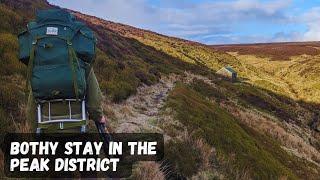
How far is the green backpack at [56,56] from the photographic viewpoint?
5461mm

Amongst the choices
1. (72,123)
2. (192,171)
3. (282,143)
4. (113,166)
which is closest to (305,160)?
(282,143)

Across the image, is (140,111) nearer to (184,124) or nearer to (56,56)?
(184,124)

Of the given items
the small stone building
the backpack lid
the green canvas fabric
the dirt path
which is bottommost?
the small stone building

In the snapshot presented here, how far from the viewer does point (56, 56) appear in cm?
549

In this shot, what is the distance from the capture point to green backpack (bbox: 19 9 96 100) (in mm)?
5461

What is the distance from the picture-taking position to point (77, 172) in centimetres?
663

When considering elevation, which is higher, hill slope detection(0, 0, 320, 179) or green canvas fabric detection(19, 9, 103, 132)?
green canvas fabric detection(19, 9, 103, 132)

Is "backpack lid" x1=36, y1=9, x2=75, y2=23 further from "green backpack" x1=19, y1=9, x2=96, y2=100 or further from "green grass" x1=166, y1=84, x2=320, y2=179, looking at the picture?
"green grass" x1=166, y1=84, x2=320, y2=179

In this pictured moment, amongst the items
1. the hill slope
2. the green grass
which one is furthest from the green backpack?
the green grass

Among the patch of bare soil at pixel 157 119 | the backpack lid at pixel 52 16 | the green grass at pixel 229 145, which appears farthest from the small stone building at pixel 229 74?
the backpack lid at pixel 52 16

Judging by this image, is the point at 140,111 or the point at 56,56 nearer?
the point at 56,56

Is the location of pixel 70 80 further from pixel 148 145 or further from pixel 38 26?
pixel 148 145

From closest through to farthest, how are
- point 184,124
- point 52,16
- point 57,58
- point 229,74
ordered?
point 57,58
point 52,16
point 184,124
point 229,74

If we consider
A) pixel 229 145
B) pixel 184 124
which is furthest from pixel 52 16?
pixel 229 145
